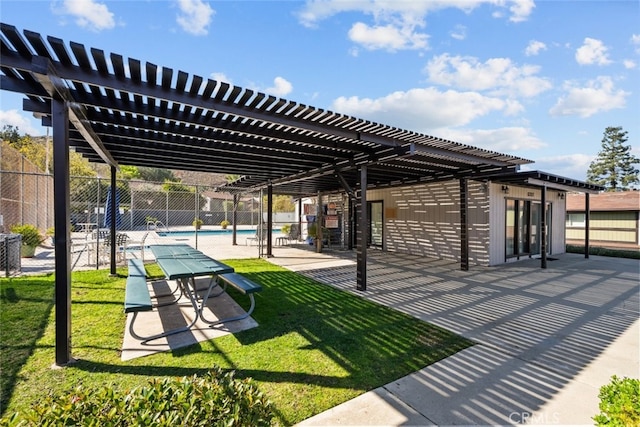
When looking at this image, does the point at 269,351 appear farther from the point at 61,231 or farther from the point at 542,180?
the point at 542,180

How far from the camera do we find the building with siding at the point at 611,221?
14.9 m

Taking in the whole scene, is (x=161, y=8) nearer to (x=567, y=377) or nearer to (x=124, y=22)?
(x=124, y=22)

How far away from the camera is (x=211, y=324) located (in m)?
3.85

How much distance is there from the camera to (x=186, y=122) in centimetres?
405

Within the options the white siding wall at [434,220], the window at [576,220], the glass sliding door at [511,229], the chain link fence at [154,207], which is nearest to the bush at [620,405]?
the white siding wall at [434,220]

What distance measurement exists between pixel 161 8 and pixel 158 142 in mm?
2178

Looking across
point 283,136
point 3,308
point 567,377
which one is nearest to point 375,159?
point 283,136

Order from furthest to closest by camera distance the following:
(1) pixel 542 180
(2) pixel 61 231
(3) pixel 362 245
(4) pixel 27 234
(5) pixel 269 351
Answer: (4) pixel 27 234 → (1) pixel 542 180 → (3) pixel 362 245 → (5) pixel 269 351 → (2) pixel 61 231

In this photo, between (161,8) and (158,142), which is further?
(158,142)

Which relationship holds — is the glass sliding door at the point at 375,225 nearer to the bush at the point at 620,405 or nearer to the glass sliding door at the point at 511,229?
the glass sliding door at the point at 511,229

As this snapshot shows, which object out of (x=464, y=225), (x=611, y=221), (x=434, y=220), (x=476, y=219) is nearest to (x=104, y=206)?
(x=434, y=220)

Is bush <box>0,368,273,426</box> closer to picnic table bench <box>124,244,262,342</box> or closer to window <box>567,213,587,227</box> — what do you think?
picnic table bench <box>124,244,262,342</box>

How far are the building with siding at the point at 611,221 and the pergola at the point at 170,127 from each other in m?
13.3

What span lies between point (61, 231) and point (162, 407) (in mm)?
2537
